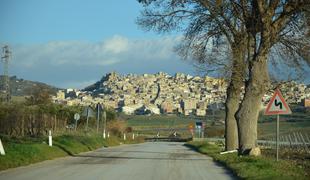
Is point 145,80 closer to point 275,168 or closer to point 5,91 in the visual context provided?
point 5,91

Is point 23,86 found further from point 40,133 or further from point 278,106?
point 278,106

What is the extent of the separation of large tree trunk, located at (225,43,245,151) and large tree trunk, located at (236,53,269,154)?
9.32ft

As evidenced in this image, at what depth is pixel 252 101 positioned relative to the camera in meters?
24.8

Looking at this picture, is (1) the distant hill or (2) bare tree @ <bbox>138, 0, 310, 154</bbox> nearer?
(2) bare tree @ <bbox>138, 0, 310, 154</bbox>

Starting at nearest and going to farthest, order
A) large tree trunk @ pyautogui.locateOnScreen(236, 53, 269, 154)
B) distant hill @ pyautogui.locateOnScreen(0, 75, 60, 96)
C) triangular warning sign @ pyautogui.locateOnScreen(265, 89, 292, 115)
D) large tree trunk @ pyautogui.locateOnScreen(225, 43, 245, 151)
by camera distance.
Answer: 1. triangular warning sign @ pyautogui.locateOnScreen(265, 89, 292, 115)
2. large tree trunk @ pyautogui.locateOnScreen(236, 53, 269, 154)
3. large tree trunk @ pyautogui.locateOnScreen(225, 43, 245, 151)
4. distant hill @ pyautogui.locateOnScreen(0, 75, 60, 96)

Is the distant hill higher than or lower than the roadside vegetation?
higher

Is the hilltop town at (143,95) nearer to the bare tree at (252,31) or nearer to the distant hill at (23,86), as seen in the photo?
the distant hill at (23,86)

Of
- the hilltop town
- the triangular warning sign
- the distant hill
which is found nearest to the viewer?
the triangular warning sign

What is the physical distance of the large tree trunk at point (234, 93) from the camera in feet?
90.9

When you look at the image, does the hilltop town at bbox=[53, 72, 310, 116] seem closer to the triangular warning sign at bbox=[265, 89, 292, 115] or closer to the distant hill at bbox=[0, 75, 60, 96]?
the distant hill at bbox=[0, 75, 60, 96]

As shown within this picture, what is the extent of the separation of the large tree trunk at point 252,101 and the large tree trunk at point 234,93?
2.84 m

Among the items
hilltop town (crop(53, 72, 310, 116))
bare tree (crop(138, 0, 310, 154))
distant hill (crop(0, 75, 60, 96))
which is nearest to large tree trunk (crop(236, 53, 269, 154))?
bare tree (crop(138, 0, 310, 154))

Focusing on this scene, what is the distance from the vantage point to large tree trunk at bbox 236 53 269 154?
80.5 feet

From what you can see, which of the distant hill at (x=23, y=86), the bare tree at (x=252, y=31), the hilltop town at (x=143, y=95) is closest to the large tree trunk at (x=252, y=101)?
the bare tree at (x=252, y=31)
